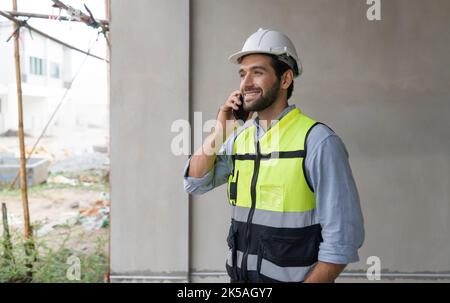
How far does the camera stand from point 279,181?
148 cm

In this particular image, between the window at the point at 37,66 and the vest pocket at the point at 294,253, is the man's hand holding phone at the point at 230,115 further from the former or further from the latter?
the window at the point at 37,66

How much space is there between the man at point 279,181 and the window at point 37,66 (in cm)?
1044

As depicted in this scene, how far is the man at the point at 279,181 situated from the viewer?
1365mm

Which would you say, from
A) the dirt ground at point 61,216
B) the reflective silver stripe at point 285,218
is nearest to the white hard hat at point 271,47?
the reflective silver stripe at point 285,218

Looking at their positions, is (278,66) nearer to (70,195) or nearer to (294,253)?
(294,253)

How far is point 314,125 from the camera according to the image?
1497 millimetres

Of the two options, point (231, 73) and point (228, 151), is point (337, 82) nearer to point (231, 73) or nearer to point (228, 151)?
point (231, 73)

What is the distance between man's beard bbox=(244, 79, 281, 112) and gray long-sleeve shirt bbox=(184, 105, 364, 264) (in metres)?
0.24

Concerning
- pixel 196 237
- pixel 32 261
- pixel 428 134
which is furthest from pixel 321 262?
pixel 32 261

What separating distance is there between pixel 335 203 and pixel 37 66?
11261 millimetres

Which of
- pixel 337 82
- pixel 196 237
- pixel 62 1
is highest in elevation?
pixel 62 1

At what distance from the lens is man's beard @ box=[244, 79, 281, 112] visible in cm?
161

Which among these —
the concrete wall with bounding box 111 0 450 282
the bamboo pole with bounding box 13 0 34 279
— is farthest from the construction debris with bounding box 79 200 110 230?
the concrete wall with bounding box 111 0 450 282
